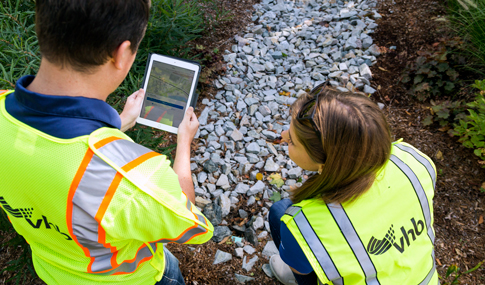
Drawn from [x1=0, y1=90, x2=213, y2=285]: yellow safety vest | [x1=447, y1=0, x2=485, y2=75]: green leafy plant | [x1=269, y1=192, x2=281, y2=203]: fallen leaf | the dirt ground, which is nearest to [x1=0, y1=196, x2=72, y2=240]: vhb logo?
[x1=0, y1=90, x2=213, y2=285]: yellow safety vest

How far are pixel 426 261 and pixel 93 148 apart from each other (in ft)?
4.71

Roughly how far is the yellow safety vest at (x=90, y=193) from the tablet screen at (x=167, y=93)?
0.96 metres

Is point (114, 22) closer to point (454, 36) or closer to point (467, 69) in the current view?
point (467, 69)

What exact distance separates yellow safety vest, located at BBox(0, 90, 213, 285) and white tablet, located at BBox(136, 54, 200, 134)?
3.12ft

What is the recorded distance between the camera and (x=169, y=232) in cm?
96

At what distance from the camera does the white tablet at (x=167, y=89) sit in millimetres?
1884

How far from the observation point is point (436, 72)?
3.21 m

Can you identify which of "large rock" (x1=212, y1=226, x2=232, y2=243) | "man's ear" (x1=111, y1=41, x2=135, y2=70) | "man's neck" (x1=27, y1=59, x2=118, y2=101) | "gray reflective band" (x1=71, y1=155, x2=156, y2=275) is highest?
"man's ear" (x1=111, y1=41, x2=135, y2=70)

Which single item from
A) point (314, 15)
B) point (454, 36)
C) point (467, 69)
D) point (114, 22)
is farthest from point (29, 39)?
point (454, 36)

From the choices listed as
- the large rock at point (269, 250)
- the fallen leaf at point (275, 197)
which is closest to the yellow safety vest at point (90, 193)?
the large rock at point (269, 250)

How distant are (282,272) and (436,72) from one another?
264 centimetres

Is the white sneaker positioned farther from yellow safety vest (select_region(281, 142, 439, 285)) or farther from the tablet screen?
the tablet screen

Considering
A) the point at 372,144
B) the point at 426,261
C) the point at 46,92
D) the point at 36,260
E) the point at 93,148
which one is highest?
the point at 46,92

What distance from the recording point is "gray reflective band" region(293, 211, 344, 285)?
4.00ft
